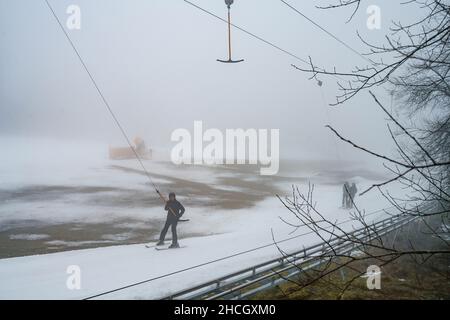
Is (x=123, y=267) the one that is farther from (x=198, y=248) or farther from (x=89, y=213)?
(x=89, y=213)

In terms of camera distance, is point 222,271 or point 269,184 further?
point 269,184

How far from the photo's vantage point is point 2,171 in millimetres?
27812

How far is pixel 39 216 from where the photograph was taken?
16.0m

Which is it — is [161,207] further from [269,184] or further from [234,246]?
[269,184]

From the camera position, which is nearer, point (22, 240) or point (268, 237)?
point (22, 240)

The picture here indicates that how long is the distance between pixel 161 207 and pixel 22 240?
894 centimetres
